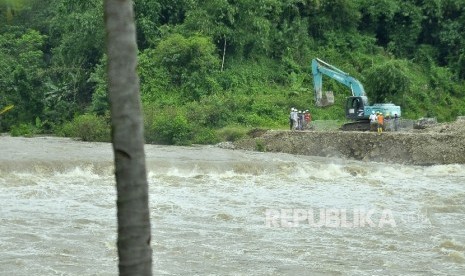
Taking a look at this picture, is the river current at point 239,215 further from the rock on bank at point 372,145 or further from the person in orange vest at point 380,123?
the person in orange vest at point 380,123

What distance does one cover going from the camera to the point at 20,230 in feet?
47.8

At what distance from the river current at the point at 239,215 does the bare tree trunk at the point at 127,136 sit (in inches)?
328

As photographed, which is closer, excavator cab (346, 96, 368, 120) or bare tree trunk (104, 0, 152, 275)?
bare tree trunk (104, 0, 152, 275)

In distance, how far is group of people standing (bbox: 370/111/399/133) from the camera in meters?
29.5

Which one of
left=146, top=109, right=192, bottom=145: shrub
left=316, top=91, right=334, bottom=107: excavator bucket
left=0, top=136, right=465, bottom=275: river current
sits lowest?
left=0, top=136, right=465, bottom=275: river current

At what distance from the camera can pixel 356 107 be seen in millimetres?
32031

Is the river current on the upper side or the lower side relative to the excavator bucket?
lower

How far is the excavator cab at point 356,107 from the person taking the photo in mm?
31655

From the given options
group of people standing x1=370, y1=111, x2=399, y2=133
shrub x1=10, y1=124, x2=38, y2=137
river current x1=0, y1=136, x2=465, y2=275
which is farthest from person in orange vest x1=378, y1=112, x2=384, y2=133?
shrub x1=10, y1=124, x2=38, y2=137

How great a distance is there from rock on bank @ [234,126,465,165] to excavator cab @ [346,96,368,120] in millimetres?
2964

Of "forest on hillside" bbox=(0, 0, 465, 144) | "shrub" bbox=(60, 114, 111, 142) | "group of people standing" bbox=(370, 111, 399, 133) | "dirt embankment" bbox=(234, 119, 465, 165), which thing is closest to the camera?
"dirt embankment" bbox=(234, 119, 465, 165)

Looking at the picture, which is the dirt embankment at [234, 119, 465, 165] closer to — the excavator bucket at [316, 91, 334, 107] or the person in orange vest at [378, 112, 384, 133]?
the person in orange vest at [378, 112, 384, 133]

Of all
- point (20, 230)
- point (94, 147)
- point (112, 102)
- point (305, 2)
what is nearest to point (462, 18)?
point (305, 2)

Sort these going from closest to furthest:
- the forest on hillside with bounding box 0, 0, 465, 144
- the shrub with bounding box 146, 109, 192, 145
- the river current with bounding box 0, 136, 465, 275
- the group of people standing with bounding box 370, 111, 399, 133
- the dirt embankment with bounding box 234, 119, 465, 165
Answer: the river current with bounding box 0, 136, 465, 275 < the dirt embankment with bounding box 234, 119, 465, 165 < the group of people standing with bounding box 370, 111, 399, 133 < the shrub with bounding box 146, 109, 192, 145 < the forest on hillside with bounding box 0, 0, 465, 144
